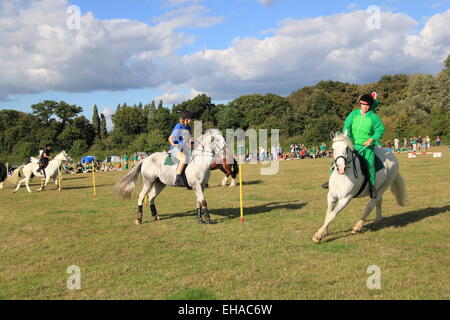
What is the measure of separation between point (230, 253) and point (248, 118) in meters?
77.9

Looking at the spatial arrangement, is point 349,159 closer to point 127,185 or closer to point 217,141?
point 217,141

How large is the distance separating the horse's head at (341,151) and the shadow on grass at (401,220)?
1673 millimetres

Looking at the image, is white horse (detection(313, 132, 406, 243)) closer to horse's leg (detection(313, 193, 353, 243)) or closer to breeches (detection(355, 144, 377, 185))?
horse's leg (detection(313, 193, 353, 243))

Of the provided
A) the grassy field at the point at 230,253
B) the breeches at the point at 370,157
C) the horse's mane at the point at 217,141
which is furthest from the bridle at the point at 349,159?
the horse's mane at the point at 217,141

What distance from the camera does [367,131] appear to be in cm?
830

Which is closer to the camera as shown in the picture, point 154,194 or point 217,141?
point 217,141

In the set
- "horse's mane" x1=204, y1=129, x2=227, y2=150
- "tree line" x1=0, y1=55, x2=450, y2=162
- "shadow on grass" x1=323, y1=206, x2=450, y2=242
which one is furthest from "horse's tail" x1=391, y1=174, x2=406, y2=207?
"tree line" x1=0, y1=55, x2=450, y2=162

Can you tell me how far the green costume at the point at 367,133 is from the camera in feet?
26.9

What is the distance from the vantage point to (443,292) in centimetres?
496

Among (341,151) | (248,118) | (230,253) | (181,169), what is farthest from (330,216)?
(248,118)

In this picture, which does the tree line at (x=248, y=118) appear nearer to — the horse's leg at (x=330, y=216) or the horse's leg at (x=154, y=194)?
the horse's leg at (x=154, y=194)

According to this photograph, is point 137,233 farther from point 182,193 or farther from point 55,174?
point 55,174

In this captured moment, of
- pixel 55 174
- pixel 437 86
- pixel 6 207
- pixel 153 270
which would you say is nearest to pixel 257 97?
pixel 437 86

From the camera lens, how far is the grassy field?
5.38m
